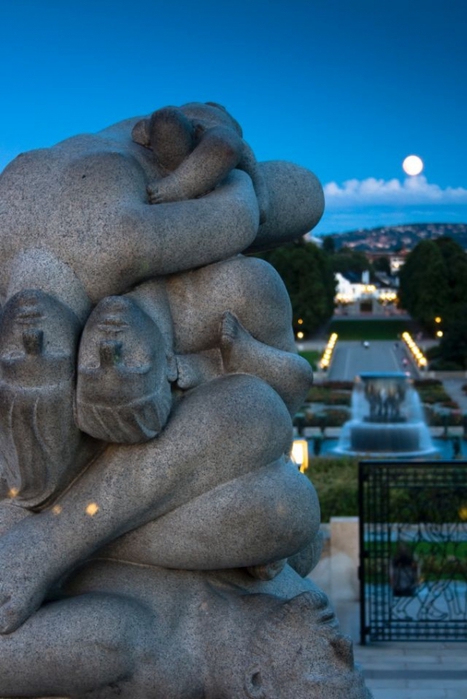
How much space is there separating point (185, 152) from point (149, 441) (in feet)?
3.62

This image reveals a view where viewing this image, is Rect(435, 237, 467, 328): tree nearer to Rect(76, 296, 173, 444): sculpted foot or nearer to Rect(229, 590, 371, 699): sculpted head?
Rect(229, 590, 371, 699): sculpted head

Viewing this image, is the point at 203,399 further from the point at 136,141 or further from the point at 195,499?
the point at 136,141

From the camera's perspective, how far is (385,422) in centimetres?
2436

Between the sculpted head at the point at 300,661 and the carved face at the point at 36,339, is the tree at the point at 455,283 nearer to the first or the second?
the sculpted head at the point at 300,661

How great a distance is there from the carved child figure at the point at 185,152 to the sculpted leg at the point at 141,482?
79 centimetres

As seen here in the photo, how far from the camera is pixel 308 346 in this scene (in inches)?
1982

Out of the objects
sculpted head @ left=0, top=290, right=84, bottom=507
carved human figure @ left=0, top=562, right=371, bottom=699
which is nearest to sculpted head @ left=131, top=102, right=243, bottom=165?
sculpted head @ left=0, top=290, right=84, bottom=507

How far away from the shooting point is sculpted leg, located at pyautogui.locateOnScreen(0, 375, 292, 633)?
2906 millimetres

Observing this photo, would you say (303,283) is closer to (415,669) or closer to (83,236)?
(415,669)

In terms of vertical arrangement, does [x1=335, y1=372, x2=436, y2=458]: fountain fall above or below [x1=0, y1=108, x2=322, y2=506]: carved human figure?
below

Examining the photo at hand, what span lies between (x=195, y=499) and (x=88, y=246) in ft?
3.05

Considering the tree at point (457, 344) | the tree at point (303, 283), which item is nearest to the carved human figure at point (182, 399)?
the tree at point (457, 344)

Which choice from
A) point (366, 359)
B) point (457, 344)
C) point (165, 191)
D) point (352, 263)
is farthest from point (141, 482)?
point (352, 263)

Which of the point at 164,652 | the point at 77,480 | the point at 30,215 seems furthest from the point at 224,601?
the point at 30,215
